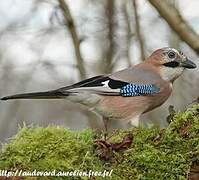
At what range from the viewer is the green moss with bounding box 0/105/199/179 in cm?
180

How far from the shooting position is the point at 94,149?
1.96 meters

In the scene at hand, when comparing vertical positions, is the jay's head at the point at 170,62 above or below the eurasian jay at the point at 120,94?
above

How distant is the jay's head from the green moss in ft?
3.55

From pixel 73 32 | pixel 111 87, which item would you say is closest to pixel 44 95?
pixel 111 87

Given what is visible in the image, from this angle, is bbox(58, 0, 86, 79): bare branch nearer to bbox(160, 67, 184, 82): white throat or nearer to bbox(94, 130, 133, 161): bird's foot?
bbox(160, 67, 184, 82): white throat

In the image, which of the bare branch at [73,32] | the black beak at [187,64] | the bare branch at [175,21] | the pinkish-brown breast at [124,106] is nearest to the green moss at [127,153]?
the pinkish-brown breast at [124,106]

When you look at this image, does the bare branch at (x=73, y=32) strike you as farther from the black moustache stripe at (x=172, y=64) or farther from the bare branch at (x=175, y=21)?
the black moustache stripe at (x=172, y=64)

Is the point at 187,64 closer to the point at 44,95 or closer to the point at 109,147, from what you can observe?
the point at 44,95

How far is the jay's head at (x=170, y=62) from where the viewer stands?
3.14 metres

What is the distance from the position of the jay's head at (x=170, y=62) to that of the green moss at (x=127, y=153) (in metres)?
1.08

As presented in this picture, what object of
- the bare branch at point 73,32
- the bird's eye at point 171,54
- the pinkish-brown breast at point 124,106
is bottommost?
the pinkish-brown breast at point 124,106

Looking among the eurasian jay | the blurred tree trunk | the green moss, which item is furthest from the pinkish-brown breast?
the blurred tree trunk

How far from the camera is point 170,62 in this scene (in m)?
3.17

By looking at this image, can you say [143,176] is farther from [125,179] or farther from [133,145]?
[133,145]
